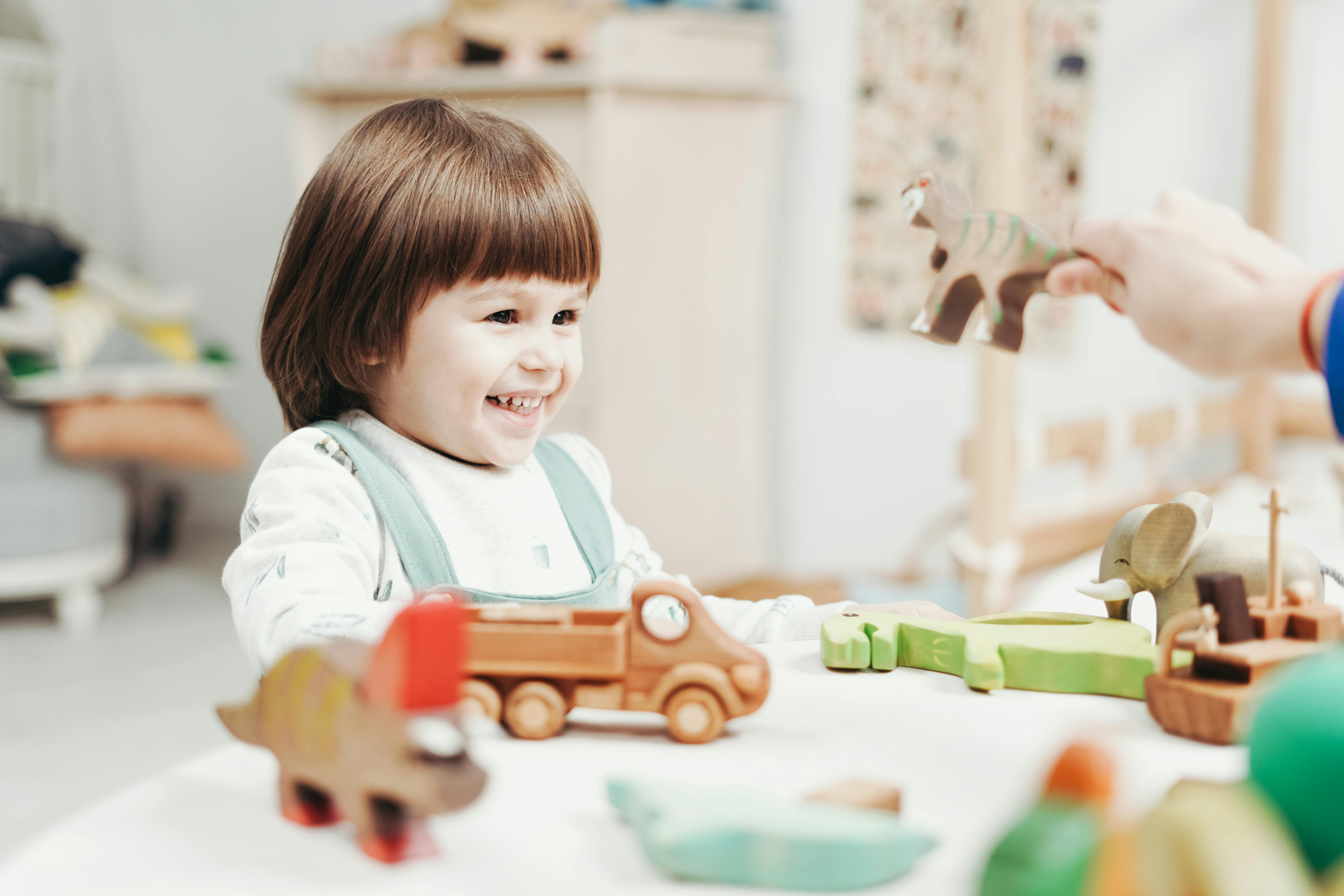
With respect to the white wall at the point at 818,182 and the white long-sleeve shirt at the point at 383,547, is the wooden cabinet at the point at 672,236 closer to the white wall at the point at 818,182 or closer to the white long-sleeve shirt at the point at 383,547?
the white wall at the point at 818,182

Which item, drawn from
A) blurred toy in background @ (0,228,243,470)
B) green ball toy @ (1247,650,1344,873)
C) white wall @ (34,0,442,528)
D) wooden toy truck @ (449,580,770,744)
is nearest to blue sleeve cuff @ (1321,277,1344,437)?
green ball toy @ (1247,650,1344,873)

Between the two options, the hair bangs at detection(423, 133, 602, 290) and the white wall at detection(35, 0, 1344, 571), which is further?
the white wall at detection(35, 0, 1344, 571)

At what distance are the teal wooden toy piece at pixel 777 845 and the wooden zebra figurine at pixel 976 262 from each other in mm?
274

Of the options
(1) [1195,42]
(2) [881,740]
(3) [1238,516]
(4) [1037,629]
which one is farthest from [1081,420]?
(2) [881,740]

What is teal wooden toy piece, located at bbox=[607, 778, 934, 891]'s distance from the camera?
1.05 feet

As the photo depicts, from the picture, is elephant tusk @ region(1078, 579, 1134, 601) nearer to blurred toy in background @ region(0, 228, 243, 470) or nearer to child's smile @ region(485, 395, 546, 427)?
child's smile @ region(485, 395, 546, 427)

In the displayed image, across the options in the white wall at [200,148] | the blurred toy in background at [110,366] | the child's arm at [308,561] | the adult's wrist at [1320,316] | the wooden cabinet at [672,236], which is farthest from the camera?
the white wall at [200,148]

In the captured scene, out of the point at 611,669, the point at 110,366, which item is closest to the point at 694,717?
the point at 611,669

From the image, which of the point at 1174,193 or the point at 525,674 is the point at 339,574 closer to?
the point at 525,674

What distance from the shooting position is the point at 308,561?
515 mm

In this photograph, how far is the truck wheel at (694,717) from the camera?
0.44 m

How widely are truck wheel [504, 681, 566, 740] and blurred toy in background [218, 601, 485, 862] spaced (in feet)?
0.28

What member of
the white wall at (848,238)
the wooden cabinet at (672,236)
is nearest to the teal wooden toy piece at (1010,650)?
the white wall at (848,238)

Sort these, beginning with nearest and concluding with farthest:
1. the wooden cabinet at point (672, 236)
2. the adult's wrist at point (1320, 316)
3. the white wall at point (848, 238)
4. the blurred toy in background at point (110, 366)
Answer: the adult's wrist at point (1320, 316), the white wall at point (848, 238), the wooden cabinet at point (672, 236), the blurred toy in background at point (110, 366)
